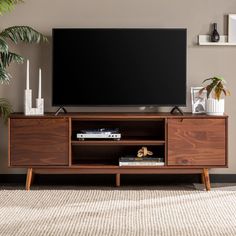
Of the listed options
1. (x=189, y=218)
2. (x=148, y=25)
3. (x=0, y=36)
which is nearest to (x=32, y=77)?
(x=0, y=36)

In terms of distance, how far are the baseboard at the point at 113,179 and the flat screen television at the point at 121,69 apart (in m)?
0.71

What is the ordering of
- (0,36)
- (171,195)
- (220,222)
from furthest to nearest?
(0,36) < (171,195) < (220,222)

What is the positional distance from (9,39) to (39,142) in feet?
3.46

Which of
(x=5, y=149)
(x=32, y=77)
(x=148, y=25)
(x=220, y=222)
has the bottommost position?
(x=220, y=222)

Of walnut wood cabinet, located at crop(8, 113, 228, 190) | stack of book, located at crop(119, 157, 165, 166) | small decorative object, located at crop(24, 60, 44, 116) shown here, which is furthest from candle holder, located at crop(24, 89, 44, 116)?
stack of book, located at crop(119, 157, 165, 166)

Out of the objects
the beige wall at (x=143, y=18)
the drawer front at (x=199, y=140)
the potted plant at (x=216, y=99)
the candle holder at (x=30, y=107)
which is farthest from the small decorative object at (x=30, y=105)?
the potted plant at (x=216, y=99)

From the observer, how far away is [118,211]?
5.03 metres

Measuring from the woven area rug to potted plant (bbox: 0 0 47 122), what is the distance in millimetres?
759

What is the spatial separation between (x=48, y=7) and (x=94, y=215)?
229 cm

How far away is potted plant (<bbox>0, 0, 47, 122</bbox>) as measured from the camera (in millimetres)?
5907

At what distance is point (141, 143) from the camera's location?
6.04m

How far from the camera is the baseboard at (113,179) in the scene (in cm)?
641

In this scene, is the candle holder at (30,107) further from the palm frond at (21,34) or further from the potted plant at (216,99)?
the potted plant at (216,99)

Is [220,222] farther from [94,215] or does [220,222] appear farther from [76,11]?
[76,11]
